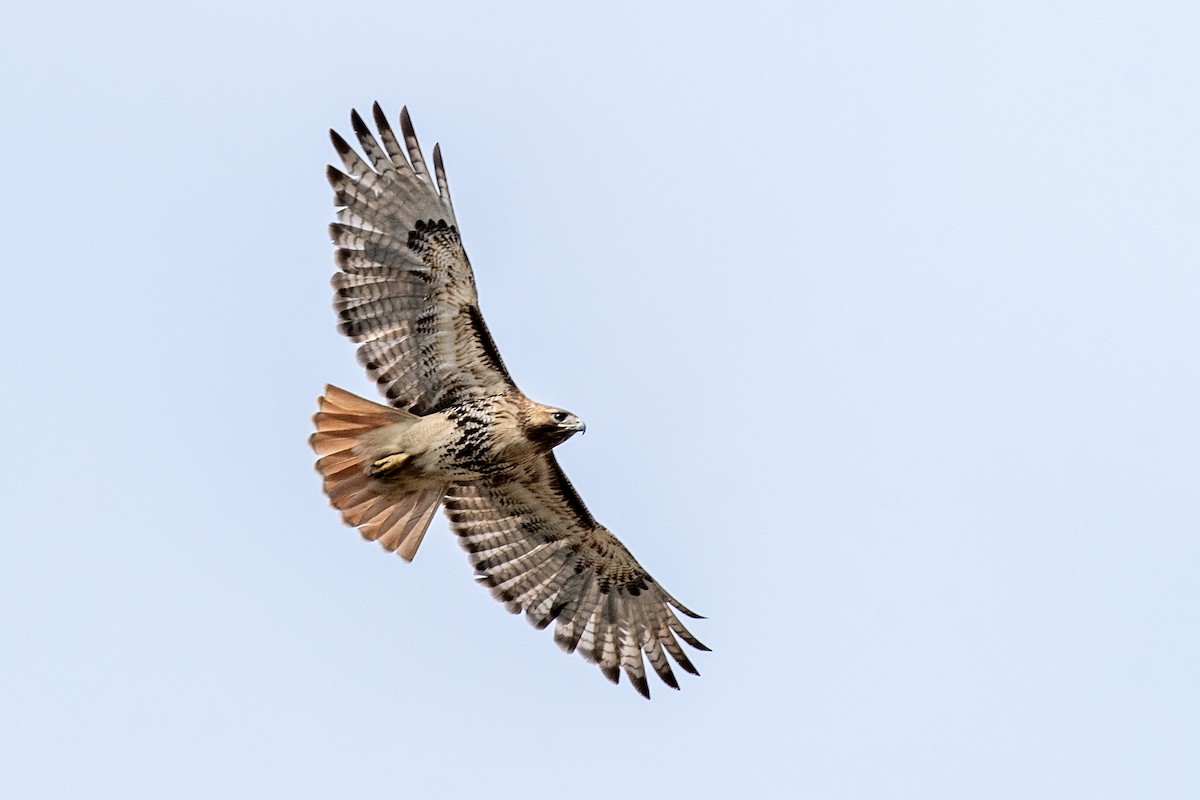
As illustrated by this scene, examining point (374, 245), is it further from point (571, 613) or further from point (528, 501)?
point (571, 613)

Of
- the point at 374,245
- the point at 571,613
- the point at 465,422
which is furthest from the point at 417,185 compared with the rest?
the point at 571,613

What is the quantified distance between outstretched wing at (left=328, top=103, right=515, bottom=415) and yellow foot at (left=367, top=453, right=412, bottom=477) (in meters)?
0.41

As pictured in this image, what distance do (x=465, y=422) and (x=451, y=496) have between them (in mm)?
1364

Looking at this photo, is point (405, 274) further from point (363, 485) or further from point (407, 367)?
point (363, 485)

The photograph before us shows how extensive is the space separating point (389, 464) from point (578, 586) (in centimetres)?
219

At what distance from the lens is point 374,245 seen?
14438 mm

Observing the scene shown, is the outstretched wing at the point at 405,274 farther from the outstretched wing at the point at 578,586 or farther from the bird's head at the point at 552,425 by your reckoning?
the outstretched wing at the point at 578,586

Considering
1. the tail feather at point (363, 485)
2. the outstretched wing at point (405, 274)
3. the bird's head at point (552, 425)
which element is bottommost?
the tail feather at point (363, 485)

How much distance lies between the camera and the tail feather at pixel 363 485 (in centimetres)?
1427

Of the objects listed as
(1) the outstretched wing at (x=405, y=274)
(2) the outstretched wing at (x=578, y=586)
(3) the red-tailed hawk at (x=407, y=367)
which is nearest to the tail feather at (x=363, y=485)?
(3) the red-tailed hawk at (x=407, y=367)

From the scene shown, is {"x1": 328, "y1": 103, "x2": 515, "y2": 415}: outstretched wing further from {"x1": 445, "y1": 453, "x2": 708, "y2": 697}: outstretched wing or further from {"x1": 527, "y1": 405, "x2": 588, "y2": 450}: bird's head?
{"x1": 445, "y1": 453, "x2": 708, "y2": 697}: outstretched wing

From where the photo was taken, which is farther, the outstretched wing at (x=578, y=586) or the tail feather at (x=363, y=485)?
the outstretched wing at (x=578, y=586)

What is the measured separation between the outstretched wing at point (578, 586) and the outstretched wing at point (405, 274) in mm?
1459

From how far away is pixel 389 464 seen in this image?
14406 millimetres
